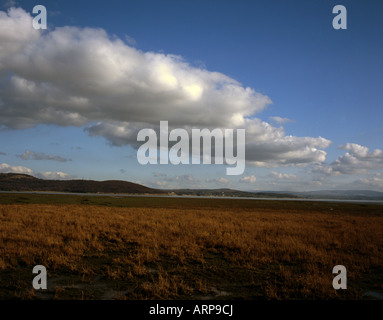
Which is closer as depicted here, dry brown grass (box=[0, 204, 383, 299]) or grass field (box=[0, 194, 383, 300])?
grass field (box=[0, 194, 383, 300])

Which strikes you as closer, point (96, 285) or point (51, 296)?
point (51, 296)

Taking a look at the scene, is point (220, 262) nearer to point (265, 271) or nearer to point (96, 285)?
point (265, 271)

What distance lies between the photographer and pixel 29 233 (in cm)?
1694

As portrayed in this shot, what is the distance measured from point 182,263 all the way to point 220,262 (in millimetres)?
1856

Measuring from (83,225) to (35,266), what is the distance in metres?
11.3

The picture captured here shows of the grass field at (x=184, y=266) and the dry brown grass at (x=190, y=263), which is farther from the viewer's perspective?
the dry brown grass at (x=190, y=263)

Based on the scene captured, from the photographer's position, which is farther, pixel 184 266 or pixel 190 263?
pixel 190 263

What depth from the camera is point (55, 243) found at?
14422 mm

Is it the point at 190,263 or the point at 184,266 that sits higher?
the point at 184,266
